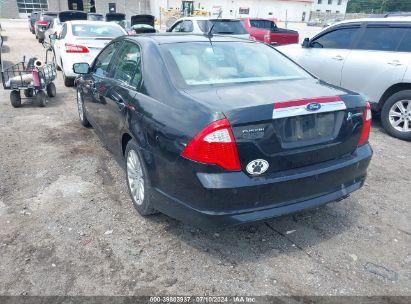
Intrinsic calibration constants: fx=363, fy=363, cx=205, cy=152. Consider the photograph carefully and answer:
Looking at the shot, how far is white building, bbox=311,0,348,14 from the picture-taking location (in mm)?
81463

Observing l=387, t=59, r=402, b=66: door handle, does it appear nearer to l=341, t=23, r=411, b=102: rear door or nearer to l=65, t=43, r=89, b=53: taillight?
l=341, t=23, r=411, b=102: rear door

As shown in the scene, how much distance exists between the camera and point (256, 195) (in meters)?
2.57

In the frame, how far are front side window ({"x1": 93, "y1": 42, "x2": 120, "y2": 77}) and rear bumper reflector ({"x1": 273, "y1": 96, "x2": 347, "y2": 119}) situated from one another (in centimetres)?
251

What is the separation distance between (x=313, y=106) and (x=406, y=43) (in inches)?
165

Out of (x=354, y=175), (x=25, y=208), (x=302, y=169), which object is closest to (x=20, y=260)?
(x=25, y=208)

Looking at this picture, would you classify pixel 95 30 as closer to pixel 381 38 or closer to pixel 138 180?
pixel 381 38

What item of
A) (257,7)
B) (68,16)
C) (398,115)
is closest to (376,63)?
(398,115)

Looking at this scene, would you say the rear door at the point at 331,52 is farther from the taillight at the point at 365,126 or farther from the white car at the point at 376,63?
the taillight at the point at 365,126

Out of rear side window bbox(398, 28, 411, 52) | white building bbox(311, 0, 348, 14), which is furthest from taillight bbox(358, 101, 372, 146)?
white building bbox(311, 0, 348, 14)

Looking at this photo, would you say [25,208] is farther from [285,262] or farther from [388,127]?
[388,127]

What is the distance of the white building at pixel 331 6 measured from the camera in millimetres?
81463

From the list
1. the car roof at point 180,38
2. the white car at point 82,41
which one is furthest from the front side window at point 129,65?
the white car at point 82,41

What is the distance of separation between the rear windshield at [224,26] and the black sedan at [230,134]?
8609 millimetres

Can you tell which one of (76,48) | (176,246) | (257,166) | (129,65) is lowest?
(176,246)
